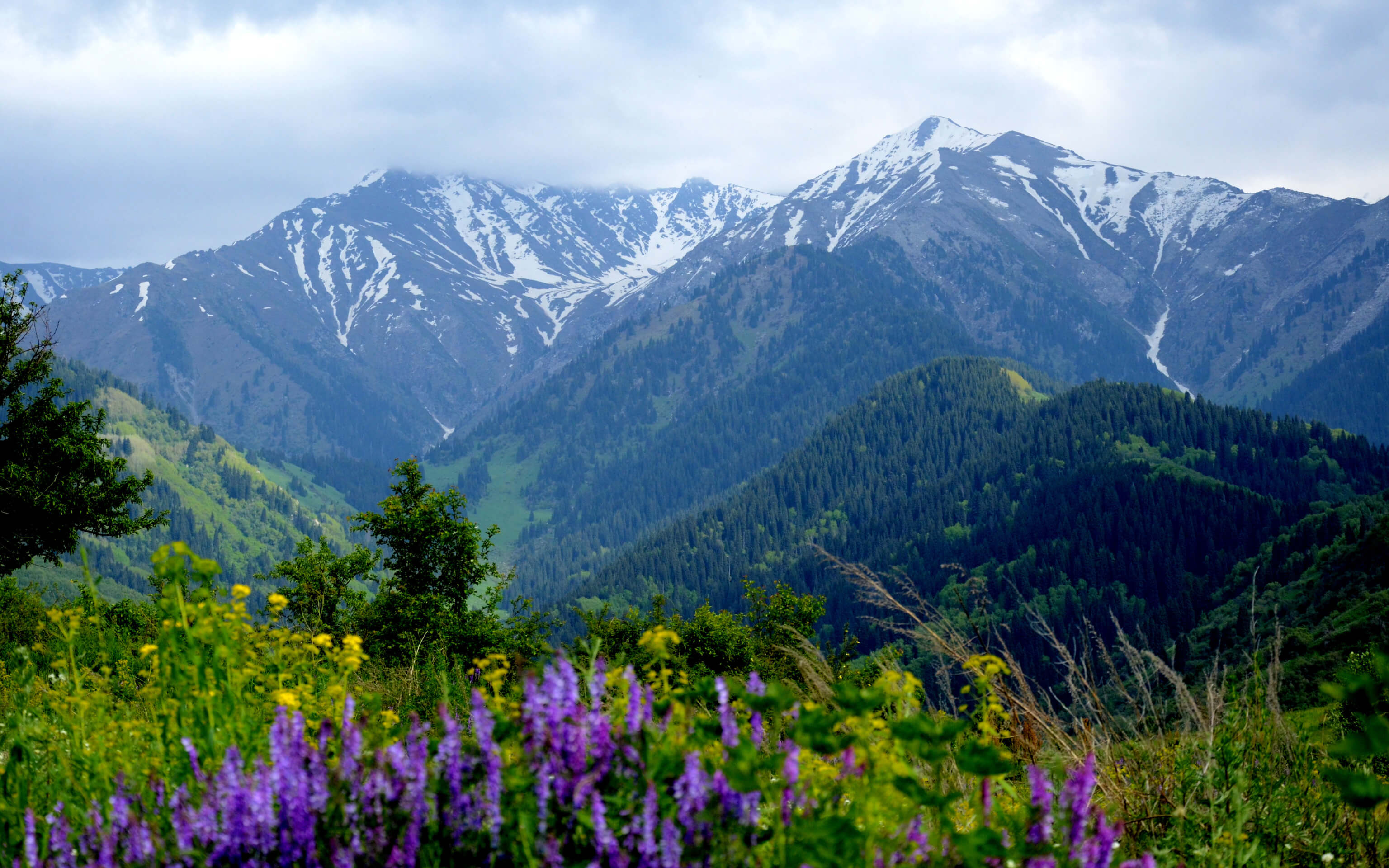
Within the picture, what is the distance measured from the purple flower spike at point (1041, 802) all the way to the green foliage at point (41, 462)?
823 inches

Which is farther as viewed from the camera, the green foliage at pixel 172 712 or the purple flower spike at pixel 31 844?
the green foliage at pixel 172 712

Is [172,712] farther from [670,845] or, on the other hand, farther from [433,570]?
[433,570]

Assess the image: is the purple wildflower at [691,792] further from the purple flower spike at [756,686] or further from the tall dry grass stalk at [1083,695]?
the tall dry grass stalk at [1083,695]

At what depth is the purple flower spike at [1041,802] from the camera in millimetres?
2639

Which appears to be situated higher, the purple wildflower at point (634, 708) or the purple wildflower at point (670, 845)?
the purple wildflower at point (634, 708)

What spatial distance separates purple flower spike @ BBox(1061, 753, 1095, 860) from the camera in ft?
8.73

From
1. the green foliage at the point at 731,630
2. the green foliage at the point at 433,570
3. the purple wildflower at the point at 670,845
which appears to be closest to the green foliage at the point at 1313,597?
the purple wildflower at the point at 670,845

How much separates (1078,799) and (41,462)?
75.2 feet

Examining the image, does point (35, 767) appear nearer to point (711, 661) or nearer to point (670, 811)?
point (670, 811)

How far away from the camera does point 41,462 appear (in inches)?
753

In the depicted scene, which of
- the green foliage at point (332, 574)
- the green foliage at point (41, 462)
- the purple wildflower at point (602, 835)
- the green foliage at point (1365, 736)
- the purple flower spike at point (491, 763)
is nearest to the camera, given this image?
the green foliage at point (1365, 736)

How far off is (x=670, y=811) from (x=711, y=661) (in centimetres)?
3206

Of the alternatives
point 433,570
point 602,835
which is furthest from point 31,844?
point 433,570

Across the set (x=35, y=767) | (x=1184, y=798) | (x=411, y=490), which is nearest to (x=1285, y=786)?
(x=1184, y=798)
